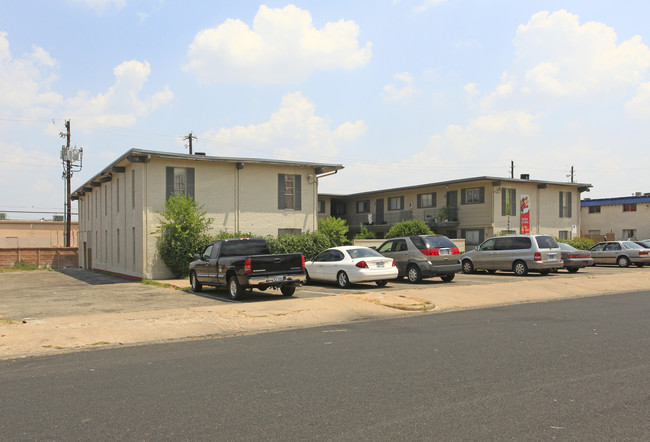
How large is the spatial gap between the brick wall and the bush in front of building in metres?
23.1

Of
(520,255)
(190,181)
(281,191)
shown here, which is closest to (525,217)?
(520,255)

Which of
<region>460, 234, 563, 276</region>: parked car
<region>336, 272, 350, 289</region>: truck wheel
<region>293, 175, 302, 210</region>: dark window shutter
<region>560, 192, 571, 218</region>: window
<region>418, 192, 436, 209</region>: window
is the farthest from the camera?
<region>418, 192, 436, 209</region>: window

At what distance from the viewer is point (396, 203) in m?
47.7

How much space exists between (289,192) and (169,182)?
627cm

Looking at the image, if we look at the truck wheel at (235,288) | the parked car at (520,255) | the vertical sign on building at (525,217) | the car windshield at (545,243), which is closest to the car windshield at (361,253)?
the truck wheel at (235,288)

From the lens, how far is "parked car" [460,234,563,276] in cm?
2270

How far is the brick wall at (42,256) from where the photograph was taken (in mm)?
38219

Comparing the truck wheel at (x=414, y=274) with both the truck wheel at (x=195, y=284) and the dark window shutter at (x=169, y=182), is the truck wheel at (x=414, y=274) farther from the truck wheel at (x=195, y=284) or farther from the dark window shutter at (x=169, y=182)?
the dark window shutter at (x=169, y=182)

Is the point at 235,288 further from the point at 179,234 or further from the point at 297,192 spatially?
the point at 297,192

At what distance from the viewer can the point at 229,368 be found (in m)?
7.30

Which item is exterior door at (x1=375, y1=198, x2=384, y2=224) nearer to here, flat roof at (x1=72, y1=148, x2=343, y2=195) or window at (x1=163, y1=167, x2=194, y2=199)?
flat roof at (x1=72, y1=148, x2=343, y2=195)

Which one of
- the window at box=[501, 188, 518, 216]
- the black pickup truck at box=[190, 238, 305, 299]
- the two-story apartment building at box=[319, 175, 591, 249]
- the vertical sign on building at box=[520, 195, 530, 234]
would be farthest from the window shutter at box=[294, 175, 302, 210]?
the window at box=[501, 188, 518, 216]

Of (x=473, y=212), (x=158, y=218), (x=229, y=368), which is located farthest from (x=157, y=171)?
(x=473, y=212)

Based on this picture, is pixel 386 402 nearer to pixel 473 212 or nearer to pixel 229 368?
pixel 229 368
